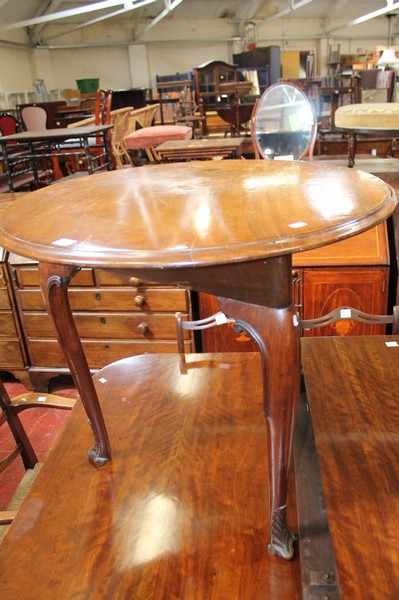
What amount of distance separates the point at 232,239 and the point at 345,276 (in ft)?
5.58

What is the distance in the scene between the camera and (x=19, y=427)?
154cm

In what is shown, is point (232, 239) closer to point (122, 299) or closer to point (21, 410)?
point (21, 410)

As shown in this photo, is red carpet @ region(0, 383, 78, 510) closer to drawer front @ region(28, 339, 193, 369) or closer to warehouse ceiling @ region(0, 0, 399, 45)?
drawer front @ region(28, 339, 193, 369)

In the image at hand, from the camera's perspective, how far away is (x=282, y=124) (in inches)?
109

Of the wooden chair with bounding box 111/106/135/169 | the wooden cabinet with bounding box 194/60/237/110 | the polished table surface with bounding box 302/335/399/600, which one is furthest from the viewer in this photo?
the wooden cabinet with bounding box 194/60/237/110

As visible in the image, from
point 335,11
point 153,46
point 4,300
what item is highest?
point 335,11

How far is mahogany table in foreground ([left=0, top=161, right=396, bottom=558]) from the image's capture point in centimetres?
73

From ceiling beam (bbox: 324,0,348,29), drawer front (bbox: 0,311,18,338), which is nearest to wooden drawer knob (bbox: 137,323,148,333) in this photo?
drawer front (bbox: 0,311,18,338)

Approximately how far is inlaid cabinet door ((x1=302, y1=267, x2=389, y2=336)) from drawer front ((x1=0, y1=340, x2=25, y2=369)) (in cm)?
154

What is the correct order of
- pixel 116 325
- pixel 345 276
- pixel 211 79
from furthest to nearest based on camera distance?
pixel 211 79 → pixel 116 325 → pixel 345 276

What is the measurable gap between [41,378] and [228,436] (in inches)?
65.1

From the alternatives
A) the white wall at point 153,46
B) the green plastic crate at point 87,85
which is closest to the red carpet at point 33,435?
the green plastic crate at point 87,85

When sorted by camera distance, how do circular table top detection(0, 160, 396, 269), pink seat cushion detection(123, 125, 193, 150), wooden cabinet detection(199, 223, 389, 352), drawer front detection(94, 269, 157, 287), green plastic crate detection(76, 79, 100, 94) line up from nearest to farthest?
circular table top detection(0, 160, 396, 269) < wooden cabinet detection(199, 223, 389, 352) < drawer front detection(94, 269, 157, 287) < pink seat cushion detection(123, 125, 193, 150) < green plastic crate detection(76, 79, 100, 94)

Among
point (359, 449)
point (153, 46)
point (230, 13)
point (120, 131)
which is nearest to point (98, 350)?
point (359, 449)
